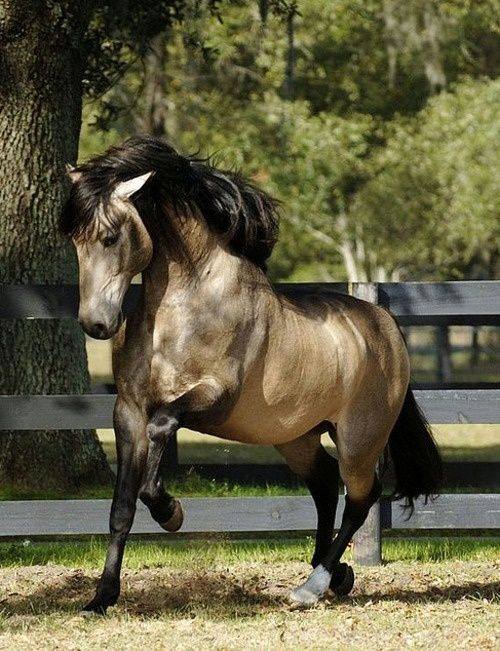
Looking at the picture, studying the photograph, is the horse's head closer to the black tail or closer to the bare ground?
the bare ground

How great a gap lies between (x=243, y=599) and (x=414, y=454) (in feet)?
3.79

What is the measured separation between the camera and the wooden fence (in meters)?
6.91

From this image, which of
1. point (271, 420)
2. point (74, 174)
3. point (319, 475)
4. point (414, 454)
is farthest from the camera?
point (414, 454)

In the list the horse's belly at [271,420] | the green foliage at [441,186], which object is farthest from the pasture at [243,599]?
the green foliage at [441,186]

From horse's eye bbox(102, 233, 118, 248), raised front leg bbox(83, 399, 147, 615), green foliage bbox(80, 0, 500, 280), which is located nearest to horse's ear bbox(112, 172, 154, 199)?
horse's eye bbox(102, 233, 118, 248)

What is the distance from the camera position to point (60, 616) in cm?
566

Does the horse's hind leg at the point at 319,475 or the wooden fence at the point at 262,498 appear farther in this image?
the wooden fence at the point at 262,498

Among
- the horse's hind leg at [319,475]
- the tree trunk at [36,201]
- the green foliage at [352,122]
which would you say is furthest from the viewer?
the green foliage at [352,122]

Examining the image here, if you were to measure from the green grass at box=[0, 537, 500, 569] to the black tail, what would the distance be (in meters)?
0.94

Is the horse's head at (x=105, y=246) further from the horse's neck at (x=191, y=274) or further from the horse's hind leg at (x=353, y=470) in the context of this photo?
the horse's hind leg at (x=353, y=470)

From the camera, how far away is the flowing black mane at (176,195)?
Result: 5.32m

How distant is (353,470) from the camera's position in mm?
6117

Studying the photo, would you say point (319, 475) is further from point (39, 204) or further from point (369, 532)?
point (39, 204)

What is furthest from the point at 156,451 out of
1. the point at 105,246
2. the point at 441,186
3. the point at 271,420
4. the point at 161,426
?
the point at 441,186
